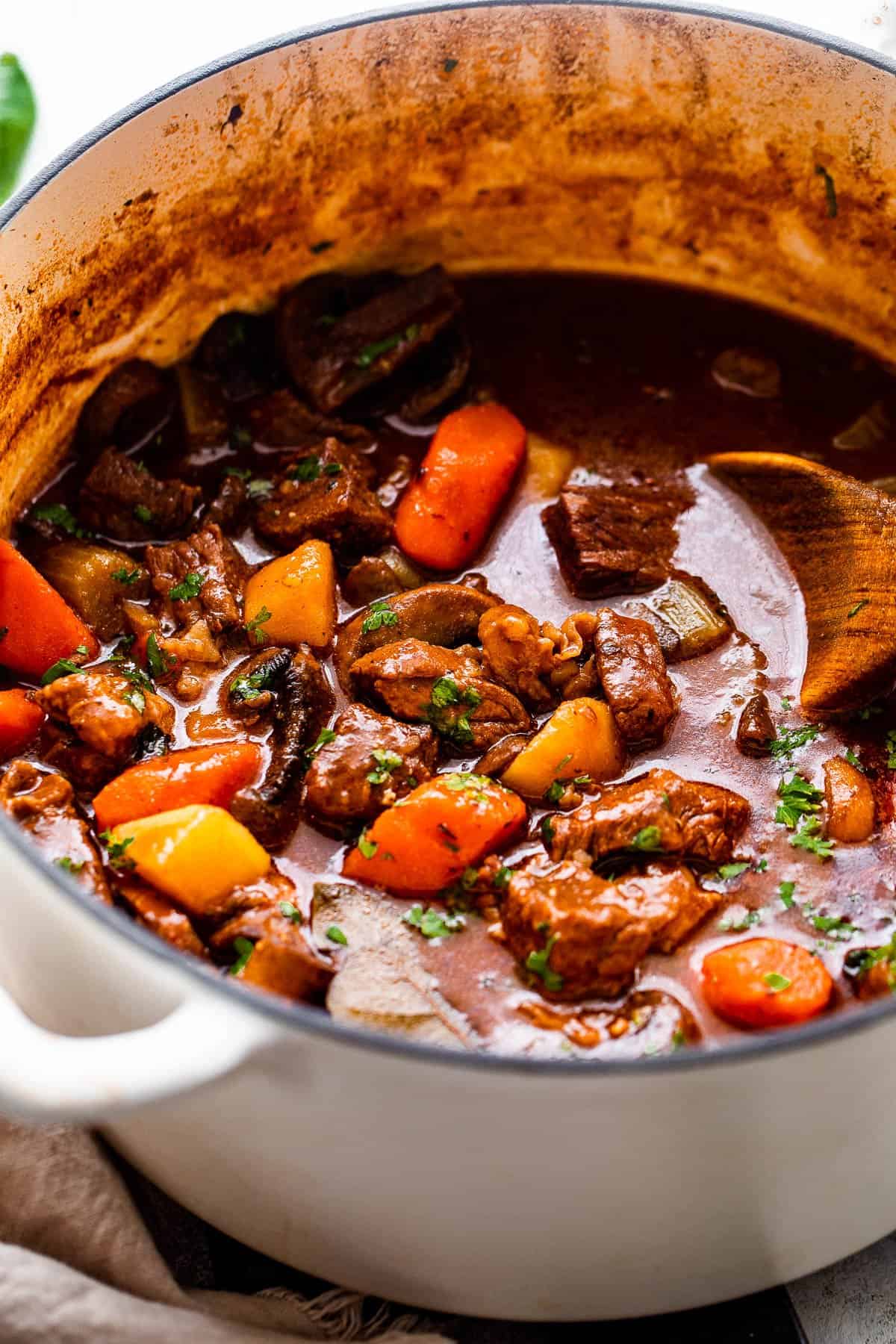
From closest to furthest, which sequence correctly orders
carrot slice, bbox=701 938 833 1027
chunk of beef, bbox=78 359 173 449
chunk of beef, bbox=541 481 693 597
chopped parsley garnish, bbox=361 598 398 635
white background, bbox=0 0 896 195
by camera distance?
carrot slice, bbox=701 938 833 1027
chopped parsley garnish, bbox=361 598 398 635
chunk of beef, bbox=541 481 693 597
chunk of beef, bbox=78 359 173 449
white background, bbox=0 0 896 195

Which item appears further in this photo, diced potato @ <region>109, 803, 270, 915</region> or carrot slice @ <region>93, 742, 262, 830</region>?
carrot slice @ <region>93, 742, 262, 830</region>

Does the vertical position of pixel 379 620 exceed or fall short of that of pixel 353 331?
it falls short

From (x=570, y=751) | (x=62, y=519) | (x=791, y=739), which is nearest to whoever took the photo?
(x=570, y=751)

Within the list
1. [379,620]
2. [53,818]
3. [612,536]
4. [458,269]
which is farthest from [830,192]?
[53,818]

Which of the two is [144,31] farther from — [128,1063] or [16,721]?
[128,1063]

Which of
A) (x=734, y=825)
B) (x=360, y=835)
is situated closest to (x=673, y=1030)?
(x=734, y=825)

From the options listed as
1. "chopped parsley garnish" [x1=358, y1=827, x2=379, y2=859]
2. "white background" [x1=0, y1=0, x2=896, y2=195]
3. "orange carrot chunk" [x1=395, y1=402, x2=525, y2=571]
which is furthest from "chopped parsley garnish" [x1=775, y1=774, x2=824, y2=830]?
"white background" [x1=0, y1=0, x2=896, y2=195]

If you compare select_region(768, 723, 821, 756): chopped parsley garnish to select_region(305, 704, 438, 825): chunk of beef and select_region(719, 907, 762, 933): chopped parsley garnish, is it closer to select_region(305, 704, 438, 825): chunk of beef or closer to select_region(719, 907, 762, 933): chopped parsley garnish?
select_region(719, 907, 762, 933): chopped parsley garnish

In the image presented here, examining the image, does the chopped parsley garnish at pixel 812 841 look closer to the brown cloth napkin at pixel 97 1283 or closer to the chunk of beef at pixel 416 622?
the chunk of beef at pixel 416 622
